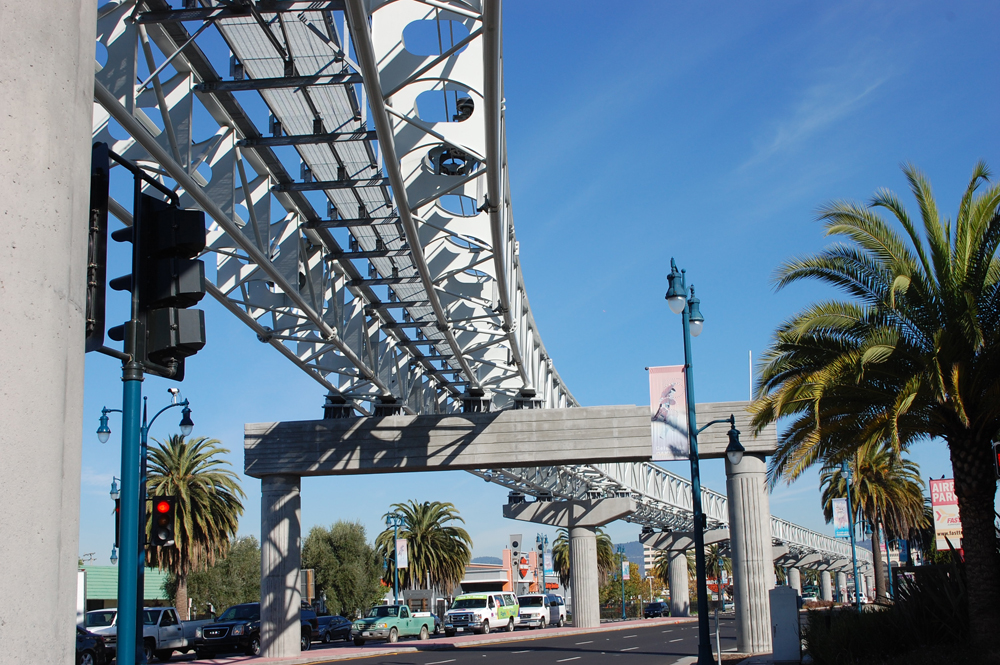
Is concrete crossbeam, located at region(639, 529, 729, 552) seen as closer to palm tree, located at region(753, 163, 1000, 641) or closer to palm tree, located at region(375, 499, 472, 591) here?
palm tree, located at region(375, 499, 472, 591)

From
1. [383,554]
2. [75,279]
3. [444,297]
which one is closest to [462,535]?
[383,554]

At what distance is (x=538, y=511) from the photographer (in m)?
55.1

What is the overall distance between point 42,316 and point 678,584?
3443 inches

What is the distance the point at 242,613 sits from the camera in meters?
33.7

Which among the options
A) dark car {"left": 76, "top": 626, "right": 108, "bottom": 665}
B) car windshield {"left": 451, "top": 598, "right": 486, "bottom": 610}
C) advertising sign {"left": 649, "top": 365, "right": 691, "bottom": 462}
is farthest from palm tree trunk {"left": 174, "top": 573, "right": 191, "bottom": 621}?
advertising sign {"left": 649, "top": 365, "right": 691, "bottom": 462}

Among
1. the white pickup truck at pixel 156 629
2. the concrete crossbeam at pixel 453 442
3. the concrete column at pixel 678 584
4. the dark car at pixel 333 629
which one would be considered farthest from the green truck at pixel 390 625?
the concrete column at pixel 678 584

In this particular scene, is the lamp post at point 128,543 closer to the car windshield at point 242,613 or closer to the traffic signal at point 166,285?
the traffic signal at point 166,285

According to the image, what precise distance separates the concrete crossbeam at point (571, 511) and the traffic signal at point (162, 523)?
129 feet

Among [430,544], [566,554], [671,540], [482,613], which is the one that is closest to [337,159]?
[482,613]

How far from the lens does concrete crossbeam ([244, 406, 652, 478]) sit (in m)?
27.8

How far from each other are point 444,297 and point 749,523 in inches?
468

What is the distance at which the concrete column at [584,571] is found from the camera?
53.7 metres

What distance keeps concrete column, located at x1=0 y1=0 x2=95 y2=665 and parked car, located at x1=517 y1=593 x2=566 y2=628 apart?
51.0 m

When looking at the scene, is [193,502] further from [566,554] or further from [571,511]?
[566,554]
